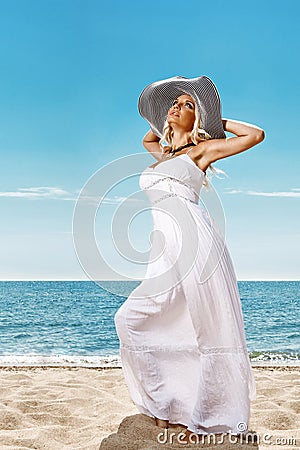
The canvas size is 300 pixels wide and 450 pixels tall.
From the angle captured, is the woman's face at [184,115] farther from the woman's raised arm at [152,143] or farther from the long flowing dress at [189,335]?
the long flowing dress at [189,335]

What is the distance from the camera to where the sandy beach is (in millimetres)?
2770

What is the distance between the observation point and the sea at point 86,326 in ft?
24.4

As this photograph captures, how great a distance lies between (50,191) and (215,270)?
28.9m

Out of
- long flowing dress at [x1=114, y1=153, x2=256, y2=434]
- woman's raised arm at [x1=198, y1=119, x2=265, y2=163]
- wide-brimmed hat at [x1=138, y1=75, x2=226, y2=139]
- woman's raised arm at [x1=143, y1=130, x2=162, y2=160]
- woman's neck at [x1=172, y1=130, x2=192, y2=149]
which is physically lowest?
long flowing dress at [x1=114, y1=153, x2=256, y2=434]

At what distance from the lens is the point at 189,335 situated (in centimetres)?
298

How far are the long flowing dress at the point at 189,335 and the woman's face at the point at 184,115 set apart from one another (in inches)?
21.7

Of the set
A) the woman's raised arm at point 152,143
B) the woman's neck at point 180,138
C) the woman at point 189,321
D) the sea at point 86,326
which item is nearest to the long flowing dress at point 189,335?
the woman at point 189,321

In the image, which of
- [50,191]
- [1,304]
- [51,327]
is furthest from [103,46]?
[51,327]

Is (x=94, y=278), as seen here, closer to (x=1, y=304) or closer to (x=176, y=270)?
(x=176, y=270)

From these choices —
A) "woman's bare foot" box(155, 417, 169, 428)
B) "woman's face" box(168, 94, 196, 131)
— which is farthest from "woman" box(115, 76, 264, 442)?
"woman's face" box(168, 94, 196, 131)

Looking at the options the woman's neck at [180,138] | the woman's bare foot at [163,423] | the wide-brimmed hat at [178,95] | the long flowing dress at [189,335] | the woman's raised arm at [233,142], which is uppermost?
the wide-brimmed hat at [178,95]

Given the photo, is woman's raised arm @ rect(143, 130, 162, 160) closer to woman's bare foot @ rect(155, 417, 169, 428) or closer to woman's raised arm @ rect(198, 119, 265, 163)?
woman's raised arm @ rect(198, 119, 265, 163)

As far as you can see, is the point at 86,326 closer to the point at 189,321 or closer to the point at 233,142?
the point at 189,321

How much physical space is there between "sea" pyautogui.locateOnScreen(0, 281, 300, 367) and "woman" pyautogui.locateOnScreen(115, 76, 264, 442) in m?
0.33
